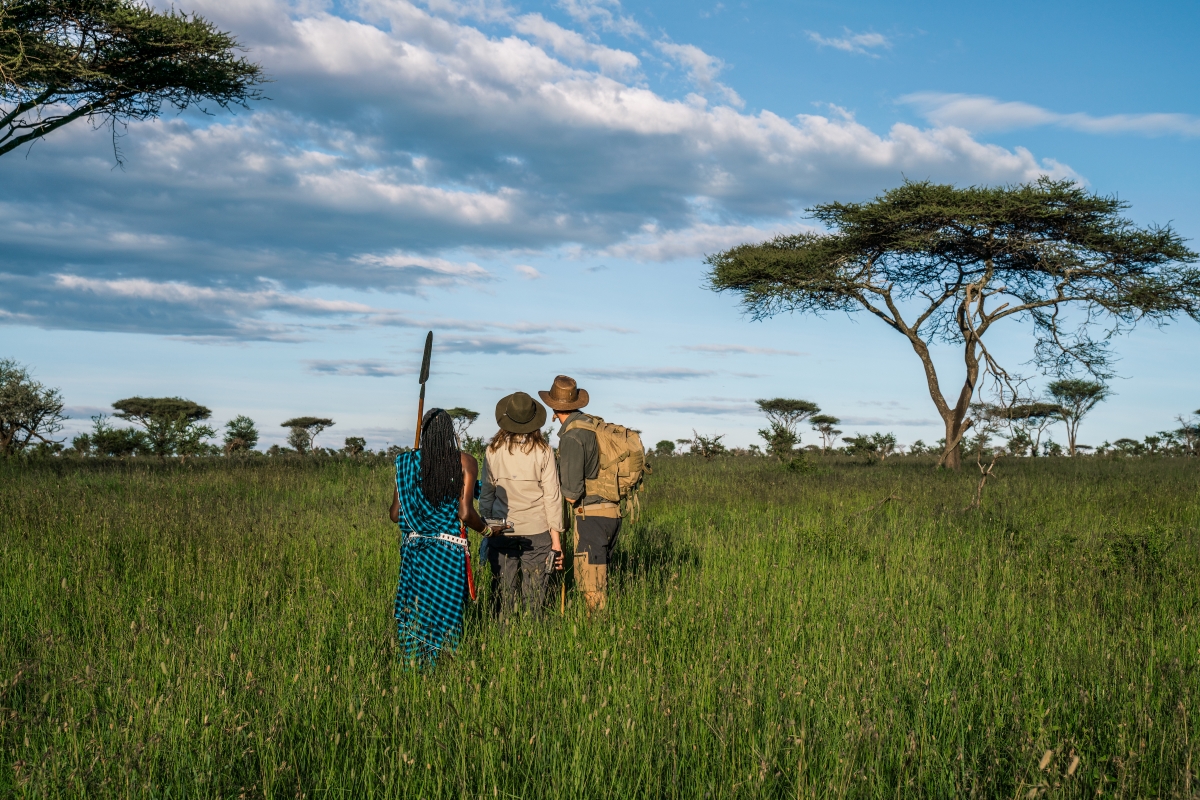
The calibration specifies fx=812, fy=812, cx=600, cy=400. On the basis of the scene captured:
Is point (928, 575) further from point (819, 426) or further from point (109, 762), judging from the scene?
point (819, 426)

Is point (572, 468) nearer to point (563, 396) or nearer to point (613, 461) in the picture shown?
point (613, 461)

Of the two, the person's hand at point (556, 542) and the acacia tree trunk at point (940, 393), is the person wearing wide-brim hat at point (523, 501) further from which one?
the acacia tree trunk at point (940, 393)

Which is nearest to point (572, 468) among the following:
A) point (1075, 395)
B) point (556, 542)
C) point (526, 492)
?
point (526, 492)

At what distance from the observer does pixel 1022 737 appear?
3230 millimetres

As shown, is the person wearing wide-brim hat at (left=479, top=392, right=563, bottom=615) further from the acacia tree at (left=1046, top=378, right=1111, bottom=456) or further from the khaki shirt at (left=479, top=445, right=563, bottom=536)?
the acacia tree at (left=1046, top=378, right=1111, bottom=456)

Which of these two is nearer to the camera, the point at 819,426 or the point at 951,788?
the point at 951,788

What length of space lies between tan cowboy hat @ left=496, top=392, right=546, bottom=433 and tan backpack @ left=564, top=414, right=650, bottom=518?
56 cm

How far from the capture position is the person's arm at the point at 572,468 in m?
5.82

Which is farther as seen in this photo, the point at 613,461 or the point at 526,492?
the point at 613,461

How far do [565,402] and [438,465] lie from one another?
1.60 metres

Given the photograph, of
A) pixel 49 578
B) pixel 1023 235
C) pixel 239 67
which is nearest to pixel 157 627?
pixel 49 578

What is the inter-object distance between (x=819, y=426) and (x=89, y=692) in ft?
155

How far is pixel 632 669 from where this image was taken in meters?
4.17

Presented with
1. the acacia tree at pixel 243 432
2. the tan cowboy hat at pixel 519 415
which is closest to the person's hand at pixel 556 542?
the tan cowboy hat at pixel 519 415
